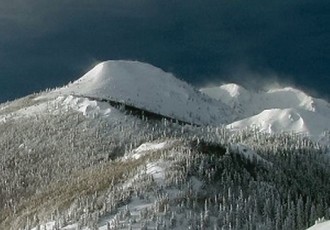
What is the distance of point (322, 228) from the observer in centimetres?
11644
